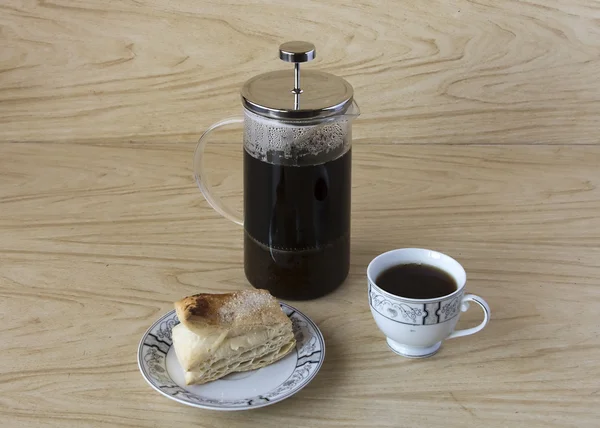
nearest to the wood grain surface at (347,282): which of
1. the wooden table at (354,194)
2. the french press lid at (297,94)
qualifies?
the wooden table at (354,194)

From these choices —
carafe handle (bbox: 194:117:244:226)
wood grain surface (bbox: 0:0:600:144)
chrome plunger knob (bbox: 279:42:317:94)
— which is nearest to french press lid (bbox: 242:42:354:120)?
chrome plunger knob (bbox: 279:42:317:94)

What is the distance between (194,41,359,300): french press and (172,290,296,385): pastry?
8 cm

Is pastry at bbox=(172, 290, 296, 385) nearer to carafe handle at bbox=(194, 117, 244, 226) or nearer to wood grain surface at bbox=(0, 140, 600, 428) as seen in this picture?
wood grain surface at bbox=(0, 140, 600, 428)

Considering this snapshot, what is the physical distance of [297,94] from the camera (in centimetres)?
78

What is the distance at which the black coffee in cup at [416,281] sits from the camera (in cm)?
77

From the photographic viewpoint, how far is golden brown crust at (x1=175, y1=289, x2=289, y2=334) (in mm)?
736

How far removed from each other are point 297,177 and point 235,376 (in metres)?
0.21

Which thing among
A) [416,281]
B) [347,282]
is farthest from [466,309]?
[347,282]

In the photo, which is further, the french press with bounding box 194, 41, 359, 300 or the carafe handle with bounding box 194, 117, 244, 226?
the carafe handle with bounding box 194, 117, 244, 226

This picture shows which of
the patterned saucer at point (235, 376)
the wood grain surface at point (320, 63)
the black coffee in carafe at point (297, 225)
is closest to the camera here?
the patterned saucer at point (235, 376)

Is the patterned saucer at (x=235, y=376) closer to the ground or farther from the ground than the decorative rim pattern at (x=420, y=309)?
closer to the ground

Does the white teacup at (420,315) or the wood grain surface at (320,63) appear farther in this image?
Result: the wood grain surface at (320,63)

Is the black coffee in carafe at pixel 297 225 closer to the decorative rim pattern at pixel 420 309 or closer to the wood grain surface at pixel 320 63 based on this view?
the decorative rim pattern at pixel 420 309

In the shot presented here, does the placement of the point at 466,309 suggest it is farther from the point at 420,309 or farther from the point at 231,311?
the point at 231,311
